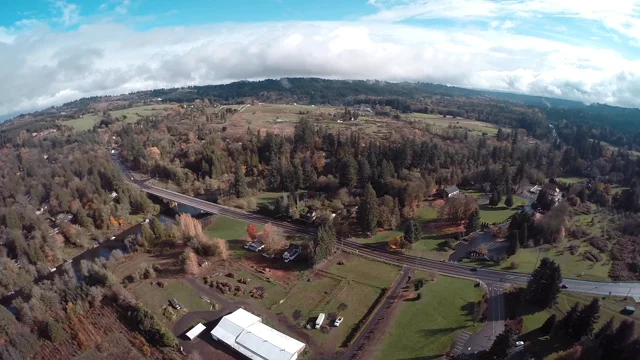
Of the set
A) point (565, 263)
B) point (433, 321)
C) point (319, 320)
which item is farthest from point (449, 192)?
point (319, 320)

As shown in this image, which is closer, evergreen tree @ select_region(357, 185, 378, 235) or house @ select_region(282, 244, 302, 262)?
house @ select_region(282, 244, 302, 262)

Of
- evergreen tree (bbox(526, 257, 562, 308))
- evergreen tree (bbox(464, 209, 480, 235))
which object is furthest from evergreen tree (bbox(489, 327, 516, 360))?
evergreen tree (bbox(464, 209, 480, 235))

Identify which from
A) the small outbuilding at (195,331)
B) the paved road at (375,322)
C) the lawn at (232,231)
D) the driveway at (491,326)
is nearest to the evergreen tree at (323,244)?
the paved road at (375,322)

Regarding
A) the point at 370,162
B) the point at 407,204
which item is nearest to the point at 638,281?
the point at 407,204

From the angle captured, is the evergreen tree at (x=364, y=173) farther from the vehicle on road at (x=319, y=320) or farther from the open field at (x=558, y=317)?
the open field at (x=558, y=317)

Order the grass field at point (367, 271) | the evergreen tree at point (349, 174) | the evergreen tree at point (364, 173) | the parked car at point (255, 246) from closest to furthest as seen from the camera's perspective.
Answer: the grass field at point (367, 271), the parked car at point (255, 246), the evergreen tree at point (364, 173), the evergreen tree at point (349, 174)

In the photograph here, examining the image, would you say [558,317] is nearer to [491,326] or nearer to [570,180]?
[491,326]

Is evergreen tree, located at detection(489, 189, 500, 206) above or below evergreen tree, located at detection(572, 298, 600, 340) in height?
above

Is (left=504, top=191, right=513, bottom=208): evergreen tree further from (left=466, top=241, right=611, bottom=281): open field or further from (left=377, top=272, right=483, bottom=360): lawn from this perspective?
(left=377, top=272, right=483, bottom=360): lawn
